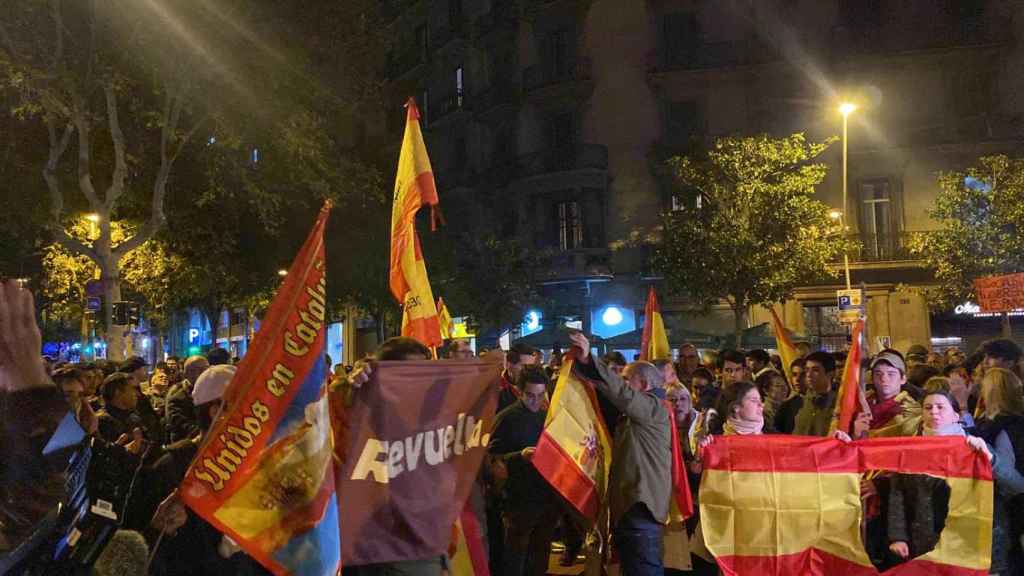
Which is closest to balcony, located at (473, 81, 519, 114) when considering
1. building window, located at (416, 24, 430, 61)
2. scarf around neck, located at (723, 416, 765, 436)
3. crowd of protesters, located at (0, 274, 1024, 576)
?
building window, located at (416, 24, 430, 61)

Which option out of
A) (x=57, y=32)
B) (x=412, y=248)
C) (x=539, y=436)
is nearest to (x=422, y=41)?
(x=57, y=32)

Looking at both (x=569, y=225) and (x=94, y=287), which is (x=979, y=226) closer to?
(x=569, y=225)

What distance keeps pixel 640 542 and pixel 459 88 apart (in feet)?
118

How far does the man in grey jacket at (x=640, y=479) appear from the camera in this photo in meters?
5.71

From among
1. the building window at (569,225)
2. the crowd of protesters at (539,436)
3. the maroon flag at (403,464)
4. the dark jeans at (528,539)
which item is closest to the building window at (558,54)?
the building window at (569,225)

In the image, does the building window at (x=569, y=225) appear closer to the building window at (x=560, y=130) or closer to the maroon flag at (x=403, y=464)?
the building window at (x=560, y=130)

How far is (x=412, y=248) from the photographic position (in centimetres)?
680

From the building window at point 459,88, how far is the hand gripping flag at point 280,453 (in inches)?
1425

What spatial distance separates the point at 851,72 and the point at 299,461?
31.4m

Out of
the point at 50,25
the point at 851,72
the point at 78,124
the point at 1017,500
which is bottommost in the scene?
the point at 1017,500

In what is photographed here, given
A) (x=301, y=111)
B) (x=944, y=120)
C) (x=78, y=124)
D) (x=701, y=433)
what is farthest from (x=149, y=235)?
(x=944, y=120)

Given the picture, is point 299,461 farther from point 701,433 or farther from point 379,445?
point 701,433

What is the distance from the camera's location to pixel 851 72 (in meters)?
30.8

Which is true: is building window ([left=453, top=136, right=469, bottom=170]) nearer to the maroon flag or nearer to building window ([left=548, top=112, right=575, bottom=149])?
building window ([left=548, top=112, right=575, bottom=149])
